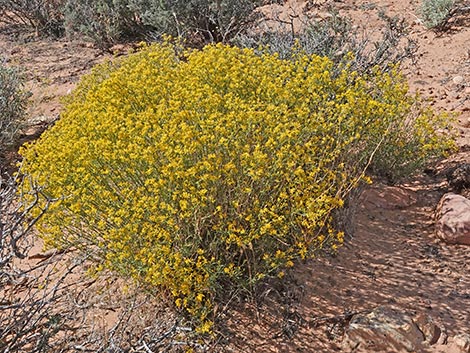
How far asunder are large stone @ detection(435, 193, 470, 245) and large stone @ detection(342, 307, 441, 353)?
994 mm

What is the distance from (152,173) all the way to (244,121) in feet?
1.96

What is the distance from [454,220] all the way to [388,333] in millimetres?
1337

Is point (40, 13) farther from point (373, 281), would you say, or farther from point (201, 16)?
point (373, 281)

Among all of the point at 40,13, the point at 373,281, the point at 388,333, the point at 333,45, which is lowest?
the point at 373,281

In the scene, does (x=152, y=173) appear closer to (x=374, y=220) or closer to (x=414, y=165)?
(x=374, y=220)

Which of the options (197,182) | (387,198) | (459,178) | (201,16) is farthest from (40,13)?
(197,182)

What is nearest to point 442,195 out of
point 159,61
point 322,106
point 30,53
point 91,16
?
point 322,106

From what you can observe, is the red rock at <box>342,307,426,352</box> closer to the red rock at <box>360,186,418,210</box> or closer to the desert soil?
the desert soil

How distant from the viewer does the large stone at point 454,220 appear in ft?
12.8

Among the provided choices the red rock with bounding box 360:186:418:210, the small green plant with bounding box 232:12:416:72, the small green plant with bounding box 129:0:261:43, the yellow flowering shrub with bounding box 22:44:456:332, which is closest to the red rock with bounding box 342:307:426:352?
the yellow flowering shrub with bounding box 22:44:456:332

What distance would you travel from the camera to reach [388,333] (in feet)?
9.91

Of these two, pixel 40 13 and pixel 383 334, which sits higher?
pixel 40 13

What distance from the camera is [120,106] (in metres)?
3.66

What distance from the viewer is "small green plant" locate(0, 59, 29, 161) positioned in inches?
237
